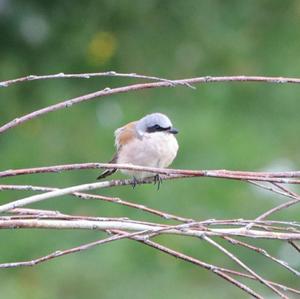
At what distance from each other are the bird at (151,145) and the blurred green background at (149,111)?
1.43 metres

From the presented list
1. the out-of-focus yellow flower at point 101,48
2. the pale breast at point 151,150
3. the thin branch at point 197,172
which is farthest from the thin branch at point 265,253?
the out-of-focus yellow flower at point 101,48

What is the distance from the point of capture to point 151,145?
160 inches

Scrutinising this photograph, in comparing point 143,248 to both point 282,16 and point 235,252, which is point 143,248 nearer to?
point 235,252

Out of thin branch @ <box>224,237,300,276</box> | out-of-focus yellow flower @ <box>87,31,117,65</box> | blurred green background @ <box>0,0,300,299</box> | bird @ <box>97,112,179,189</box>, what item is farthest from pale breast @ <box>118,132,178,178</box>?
out-of-focus yellow flower @ <box>87,31,117,65</box>

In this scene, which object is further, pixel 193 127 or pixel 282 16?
pixel 282 16

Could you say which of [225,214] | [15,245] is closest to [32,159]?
[15,245]

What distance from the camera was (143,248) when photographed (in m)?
5.75

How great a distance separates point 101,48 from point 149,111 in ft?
2.82

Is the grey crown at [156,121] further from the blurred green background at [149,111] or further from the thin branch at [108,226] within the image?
the thin branch at [108,226]

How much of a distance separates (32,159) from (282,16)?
7.72 ft

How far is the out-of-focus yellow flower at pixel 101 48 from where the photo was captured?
286 inches

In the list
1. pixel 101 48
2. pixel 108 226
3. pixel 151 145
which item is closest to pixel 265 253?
pixel 108 226

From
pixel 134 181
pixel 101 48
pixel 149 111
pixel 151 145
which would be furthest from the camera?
pixel 101 48

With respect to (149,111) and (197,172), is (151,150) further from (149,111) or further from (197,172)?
(149,111)
